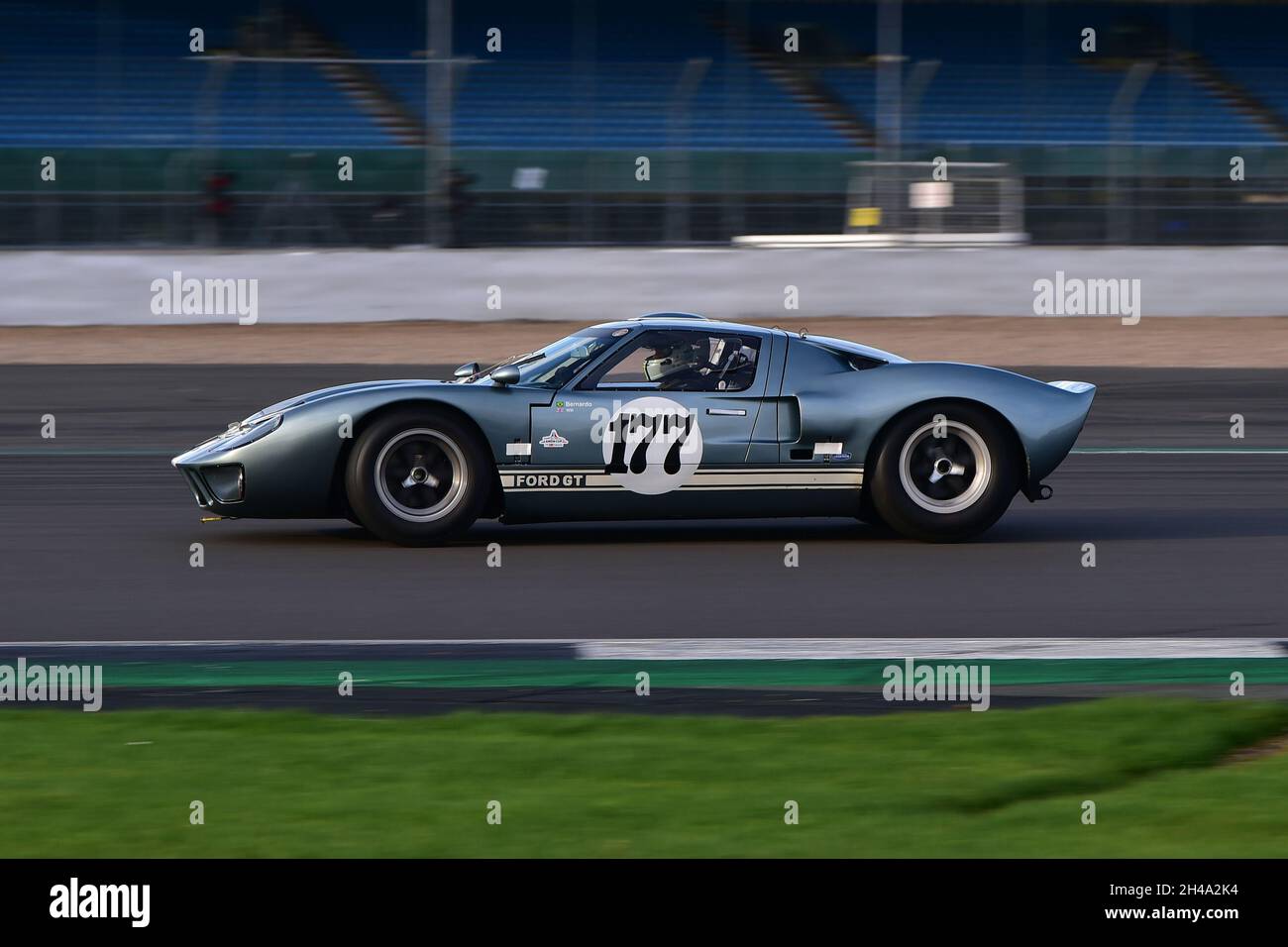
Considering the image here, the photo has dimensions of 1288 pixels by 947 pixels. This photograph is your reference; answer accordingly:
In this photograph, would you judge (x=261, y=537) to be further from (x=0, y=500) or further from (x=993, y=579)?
(x=993, y=579)

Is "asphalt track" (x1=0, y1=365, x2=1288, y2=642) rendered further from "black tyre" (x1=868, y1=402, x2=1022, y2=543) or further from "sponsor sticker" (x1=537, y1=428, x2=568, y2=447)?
"sponsor sticker" (x1=537, y1=428, x2=568, y2=447)

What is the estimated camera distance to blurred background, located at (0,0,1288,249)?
68.5 ft

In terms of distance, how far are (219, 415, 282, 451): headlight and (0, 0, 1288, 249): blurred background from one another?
12.2 metres

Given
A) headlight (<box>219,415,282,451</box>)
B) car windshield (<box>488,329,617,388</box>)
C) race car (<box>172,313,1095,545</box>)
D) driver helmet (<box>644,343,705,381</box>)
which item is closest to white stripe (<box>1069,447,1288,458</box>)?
race car (<box>172,313,1095,545</box>)

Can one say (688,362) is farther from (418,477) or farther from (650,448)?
(418,477)

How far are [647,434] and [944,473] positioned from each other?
4.82 feet

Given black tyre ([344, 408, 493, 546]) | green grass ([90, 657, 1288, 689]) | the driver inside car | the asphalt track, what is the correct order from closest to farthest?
1. green grass ([90, 657, 1288, 689])
2. the asphalt track
3. black tyre ([344, 408, 493, 546])
4. the driver inside car

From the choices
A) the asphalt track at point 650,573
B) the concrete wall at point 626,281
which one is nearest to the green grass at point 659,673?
the asphalt track at point 650,573

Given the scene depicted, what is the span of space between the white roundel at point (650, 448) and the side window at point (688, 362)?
6.1 inches

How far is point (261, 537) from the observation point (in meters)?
9.45

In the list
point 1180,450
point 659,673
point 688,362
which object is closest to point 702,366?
point 688,362

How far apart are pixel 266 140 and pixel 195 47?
271 inches

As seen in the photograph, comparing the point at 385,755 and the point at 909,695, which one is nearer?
the point at 385,755
